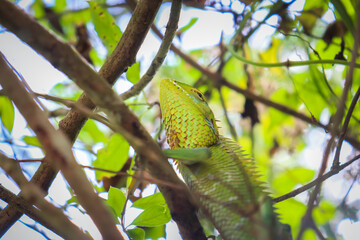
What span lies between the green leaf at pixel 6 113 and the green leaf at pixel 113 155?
673mm

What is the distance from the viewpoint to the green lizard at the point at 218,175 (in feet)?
4.22

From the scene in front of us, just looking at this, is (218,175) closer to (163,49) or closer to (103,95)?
(163,49)

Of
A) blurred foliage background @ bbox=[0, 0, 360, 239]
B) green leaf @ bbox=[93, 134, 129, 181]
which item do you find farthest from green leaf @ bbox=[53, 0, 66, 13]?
green leaf @ bbox=[93, 134, 129, 181]

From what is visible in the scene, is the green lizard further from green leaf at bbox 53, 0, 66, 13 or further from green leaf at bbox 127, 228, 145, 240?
green leaf at bbox 53, 0, 66, 13

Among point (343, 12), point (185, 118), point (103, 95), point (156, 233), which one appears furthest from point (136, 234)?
point (343, 12)

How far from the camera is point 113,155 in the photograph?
2.33 meters

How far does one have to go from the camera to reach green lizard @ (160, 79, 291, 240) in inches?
50.6

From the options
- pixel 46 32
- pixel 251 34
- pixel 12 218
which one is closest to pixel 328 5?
pixel 251 34

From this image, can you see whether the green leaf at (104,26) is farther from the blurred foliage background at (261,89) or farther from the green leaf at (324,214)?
the green leaf at (324,214)

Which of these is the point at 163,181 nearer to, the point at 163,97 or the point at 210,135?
the point at 210,135

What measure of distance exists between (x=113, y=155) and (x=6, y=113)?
0.81 meters

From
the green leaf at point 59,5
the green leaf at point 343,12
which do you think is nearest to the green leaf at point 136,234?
the green leaf at point 343,12

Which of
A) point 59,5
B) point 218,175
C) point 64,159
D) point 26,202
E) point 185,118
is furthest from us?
point 59,5

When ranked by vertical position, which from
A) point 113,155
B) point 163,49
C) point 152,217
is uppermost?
point 163,49
